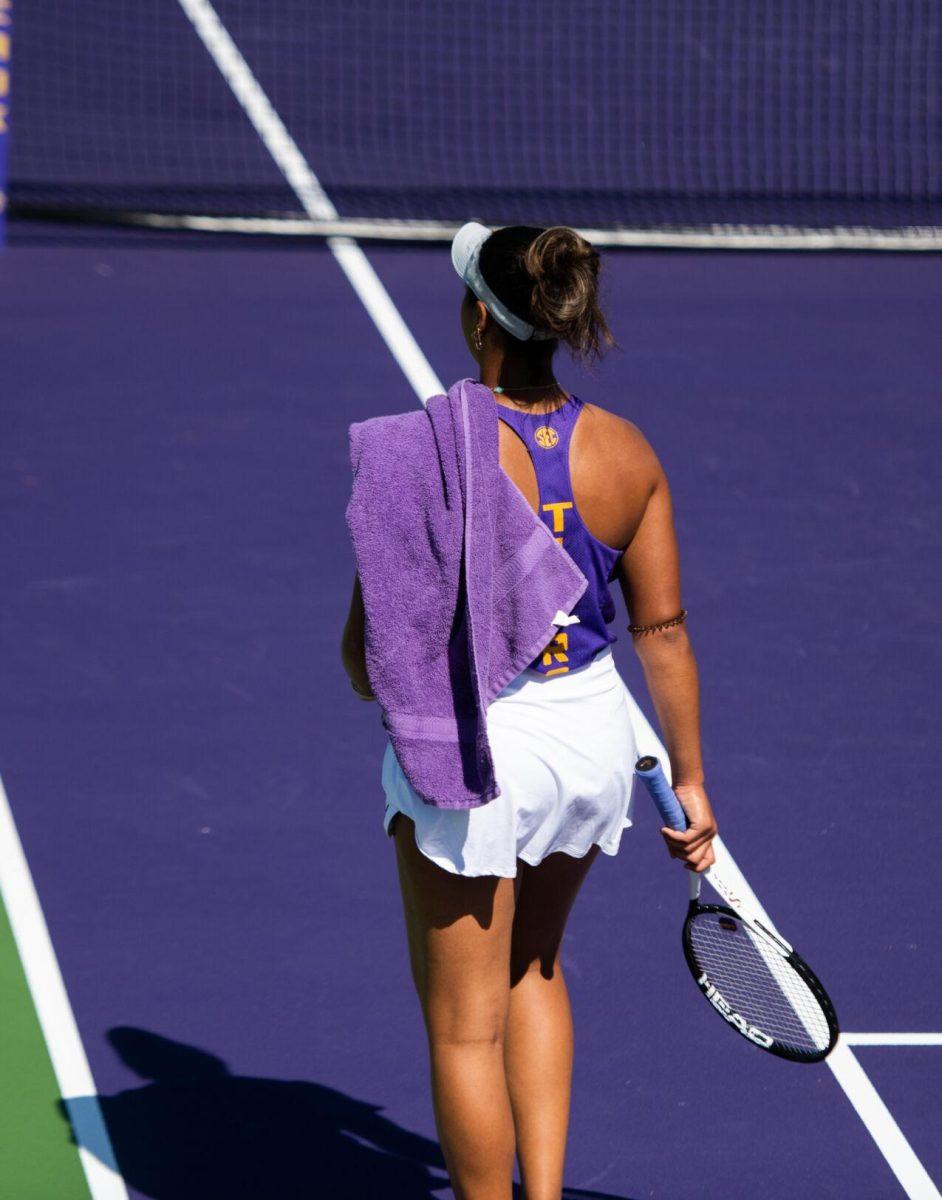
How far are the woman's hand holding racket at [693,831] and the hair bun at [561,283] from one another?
0.96 meters

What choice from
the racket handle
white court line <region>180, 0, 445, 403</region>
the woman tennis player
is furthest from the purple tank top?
white court line <region>180, 0, 445, 403</region>

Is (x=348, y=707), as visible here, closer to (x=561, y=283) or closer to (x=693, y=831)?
(x=693, y=831)

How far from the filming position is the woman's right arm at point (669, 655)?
12.4 feet

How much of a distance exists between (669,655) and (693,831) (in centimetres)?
36

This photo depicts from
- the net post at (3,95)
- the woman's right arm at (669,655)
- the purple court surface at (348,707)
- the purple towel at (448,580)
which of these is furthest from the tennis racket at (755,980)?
the net post at (3,95)

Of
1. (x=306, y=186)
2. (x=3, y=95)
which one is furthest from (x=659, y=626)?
(x=306, y=186)

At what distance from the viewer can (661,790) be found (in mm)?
3812

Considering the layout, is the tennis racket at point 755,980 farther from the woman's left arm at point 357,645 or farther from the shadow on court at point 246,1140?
the woman's left arm at point 357,645

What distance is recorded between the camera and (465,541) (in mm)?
3533

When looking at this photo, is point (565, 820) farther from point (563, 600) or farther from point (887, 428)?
point (887, 428)

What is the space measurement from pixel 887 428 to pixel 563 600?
18.3ft

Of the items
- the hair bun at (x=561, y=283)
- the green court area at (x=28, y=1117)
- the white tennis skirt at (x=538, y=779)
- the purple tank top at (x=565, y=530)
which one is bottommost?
the green court area at (x=28, y=1117)

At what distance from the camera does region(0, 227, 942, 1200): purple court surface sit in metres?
4.75

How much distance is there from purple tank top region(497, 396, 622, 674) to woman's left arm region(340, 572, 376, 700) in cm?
32
